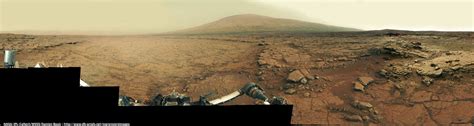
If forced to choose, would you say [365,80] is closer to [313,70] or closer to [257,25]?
[313,70]

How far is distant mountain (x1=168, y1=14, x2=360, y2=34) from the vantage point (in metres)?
28.5

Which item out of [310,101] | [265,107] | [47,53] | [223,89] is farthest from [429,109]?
[47,53]

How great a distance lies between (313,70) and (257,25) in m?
15.7

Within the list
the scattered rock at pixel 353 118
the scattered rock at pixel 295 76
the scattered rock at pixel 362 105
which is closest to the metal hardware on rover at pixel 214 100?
the scattered rock at pixel 353 118

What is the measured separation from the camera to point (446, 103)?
11961 millimetres

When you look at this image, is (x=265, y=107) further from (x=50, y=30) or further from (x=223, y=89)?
(x=50, y=30)

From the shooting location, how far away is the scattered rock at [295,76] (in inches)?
536

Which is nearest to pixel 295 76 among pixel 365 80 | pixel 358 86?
pixel 358 86

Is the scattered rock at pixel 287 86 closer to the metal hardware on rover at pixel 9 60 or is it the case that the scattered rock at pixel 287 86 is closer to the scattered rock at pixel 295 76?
the scattered rock at pixel 295 76

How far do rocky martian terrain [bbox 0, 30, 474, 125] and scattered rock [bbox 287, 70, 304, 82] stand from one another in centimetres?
3

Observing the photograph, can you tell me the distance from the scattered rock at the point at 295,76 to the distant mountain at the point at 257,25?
1396 cm

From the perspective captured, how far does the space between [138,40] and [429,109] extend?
13.9 metres

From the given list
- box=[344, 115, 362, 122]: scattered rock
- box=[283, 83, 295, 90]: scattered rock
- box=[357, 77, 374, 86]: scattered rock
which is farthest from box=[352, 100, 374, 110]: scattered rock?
box=[283, 83, 295, 90]: scattered rock

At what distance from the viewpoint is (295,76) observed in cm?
1383
